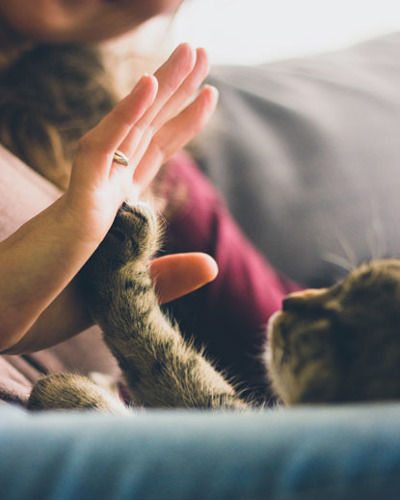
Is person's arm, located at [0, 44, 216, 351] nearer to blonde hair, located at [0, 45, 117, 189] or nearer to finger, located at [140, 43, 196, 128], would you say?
finger, located at [140, 43, 196, 128]

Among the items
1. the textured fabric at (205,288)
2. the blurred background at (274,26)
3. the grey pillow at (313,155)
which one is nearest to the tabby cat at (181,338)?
the textured fabric at (205,288)

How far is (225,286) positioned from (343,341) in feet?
1.32

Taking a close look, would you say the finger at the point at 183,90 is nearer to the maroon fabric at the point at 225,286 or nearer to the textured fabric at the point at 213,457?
the maroon fabric at the point at 225,286

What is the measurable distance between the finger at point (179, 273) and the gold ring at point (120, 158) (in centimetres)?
10

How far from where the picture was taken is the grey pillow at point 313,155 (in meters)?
0.82

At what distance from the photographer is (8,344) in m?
0.45

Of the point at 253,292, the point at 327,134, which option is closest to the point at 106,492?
the point at 253,292

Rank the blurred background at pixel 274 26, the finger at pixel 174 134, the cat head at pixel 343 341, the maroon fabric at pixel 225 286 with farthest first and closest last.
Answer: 1. the blurred background at pixel 274 26
2. the maroon fabric at pixel 225 286
3. the finger at pixel 174 134
4. the cat head at pixel 343 341

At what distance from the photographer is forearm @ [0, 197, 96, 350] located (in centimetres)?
42

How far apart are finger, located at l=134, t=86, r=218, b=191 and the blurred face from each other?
0.95 feet

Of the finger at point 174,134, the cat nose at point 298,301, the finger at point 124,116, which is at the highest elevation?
the finger at point 124,116

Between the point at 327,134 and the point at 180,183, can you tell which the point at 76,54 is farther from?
the point at 327,134

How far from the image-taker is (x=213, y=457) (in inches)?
9.2

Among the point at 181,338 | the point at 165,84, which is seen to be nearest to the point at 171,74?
the point at 165,84
